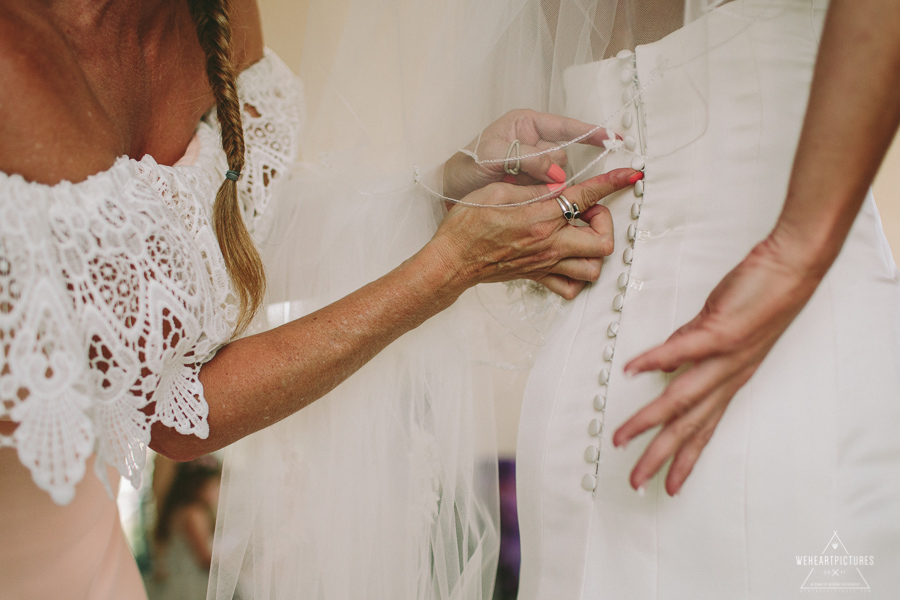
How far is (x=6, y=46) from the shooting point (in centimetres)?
44

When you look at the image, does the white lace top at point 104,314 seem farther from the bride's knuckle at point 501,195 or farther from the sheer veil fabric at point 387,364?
the bride's knuckle at point 501,195

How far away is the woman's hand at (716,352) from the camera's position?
0.44 m

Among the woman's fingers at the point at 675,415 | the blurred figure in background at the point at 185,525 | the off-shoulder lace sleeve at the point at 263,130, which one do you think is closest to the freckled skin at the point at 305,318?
the off-shoulder lace sleeve at the point at 263,130

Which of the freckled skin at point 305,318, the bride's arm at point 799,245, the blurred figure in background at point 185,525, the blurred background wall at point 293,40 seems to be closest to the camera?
the bride's arm at point 799,245

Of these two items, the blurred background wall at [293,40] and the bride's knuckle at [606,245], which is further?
the blurred background wall at [293,40]

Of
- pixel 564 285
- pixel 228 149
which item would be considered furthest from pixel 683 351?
pixel 228 149

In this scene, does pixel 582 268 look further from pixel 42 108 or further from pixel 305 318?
pixel 42 108

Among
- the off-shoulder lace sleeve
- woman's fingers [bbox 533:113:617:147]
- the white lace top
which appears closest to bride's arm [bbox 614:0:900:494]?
woman's fingers [bbox 533:113:617:147]

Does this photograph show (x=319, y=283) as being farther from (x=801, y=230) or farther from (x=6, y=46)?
(x=801, y=230)

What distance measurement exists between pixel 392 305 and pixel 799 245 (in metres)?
0.42

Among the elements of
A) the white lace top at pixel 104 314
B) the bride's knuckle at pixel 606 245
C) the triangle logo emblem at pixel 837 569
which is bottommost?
the white lace top at pixel 104 314

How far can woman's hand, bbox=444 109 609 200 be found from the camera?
0.64 meters

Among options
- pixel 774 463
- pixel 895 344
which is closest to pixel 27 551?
pixel 774 463

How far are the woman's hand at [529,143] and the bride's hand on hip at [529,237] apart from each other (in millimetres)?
22
